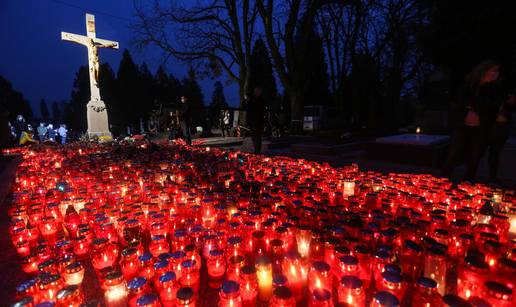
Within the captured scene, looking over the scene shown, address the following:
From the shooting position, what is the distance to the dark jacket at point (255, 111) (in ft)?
22.3

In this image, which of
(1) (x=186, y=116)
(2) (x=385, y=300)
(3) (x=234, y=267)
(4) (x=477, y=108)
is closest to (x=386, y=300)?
(2) (x=385, y=300)

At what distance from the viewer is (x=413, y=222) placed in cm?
193

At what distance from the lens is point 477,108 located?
149 inches

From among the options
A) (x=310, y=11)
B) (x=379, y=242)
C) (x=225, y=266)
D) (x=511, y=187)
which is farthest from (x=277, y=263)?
(x=310, y=11)

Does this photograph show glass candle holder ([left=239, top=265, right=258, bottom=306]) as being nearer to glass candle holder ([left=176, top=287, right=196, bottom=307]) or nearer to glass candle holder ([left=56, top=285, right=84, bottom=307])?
glass candle holder ([left=176, top=287, right=196, bottom=307])

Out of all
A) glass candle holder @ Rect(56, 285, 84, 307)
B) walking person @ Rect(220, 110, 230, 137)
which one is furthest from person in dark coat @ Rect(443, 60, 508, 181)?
walking person @ Rect(220, 110, 230, 137)

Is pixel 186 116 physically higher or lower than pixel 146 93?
lower

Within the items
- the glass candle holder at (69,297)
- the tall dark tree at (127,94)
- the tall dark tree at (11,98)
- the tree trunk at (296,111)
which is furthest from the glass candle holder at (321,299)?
the tall dark tree at (11,98)

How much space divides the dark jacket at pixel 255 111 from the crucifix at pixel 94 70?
32.5ft

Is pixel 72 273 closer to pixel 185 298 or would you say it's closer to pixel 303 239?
pixel 185 298

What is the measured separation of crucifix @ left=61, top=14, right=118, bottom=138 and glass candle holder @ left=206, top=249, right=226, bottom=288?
45.7 feet

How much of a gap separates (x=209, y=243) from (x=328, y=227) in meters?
0.85

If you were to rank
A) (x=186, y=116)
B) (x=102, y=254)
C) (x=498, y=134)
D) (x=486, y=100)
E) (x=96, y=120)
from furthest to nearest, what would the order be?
(x=96, y=120) < (x=186, y=116) < (x=498, y=134) < (x=486, y=100) < (x=102, y=254)

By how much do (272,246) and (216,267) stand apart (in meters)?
0.39
